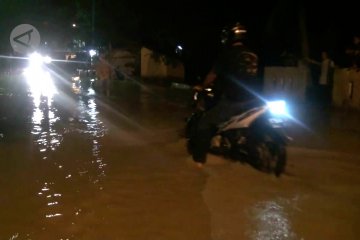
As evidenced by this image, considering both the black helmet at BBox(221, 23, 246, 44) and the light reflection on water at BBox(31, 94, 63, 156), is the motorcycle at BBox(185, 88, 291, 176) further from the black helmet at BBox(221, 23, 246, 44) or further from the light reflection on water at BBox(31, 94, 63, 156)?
the light reflection on water at BBox(31, 94, 63, 156)

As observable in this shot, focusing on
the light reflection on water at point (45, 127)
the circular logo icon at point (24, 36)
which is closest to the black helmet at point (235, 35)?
the light reflection on water at point (45, 127)

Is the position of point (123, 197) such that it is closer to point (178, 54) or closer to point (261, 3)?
point (261, 3)

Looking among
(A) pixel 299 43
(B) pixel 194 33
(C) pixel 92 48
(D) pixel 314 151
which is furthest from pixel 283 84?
(C) pixel 92 48

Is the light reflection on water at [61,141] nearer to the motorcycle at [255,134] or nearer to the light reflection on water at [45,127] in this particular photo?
the light reflection on water at [45,127]

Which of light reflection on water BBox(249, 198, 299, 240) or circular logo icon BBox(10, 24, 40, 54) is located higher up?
circular logo icon BBox(10, 24, 40, 54)

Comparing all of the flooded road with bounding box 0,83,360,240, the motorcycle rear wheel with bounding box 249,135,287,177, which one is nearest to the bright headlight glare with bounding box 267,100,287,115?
the motorcycle rear wheel with bounding box 249,135,287,177

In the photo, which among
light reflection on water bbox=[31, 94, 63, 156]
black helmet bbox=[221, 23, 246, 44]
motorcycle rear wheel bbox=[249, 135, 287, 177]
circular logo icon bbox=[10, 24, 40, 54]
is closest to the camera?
motorcycle rear wheel bbox=[249, 135, 287, 177]

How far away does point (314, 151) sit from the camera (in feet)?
32.0

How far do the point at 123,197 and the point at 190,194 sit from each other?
2.71 ft

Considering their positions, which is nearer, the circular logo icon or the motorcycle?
the motorcycle

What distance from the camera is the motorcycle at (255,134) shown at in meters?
7.86

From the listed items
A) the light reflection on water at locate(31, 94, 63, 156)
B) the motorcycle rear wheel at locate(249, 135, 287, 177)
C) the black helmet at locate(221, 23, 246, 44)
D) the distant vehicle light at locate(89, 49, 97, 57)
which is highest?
the black helmet at locate(221, 23, 246, 44)

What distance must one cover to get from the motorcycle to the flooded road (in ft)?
0.72

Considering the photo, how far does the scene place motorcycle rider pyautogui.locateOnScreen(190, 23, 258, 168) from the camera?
8.24 metres
